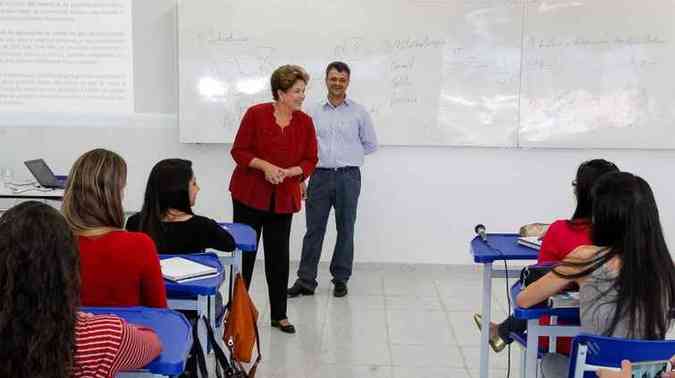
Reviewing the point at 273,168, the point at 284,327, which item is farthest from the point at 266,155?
the point at 284,327

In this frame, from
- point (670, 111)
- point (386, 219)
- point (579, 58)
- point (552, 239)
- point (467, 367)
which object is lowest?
point (467, 367)

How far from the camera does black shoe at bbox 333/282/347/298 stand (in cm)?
476

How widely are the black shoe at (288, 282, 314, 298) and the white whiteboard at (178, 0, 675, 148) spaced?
1.26 m

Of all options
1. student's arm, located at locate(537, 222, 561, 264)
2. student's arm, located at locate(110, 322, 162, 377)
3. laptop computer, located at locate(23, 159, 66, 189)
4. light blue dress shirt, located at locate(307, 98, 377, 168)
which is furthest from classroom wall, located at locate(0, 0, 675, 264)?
student's arm, located at locate(110, 322, 162, 377)

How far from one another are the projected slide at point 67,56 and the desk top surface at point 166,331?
3.61m

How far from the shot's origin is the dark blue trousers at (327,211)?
4.76 m

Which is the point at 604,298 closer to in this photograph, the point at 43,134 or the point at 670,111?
the point at 670,111

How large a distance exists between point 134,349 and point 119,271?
580mm

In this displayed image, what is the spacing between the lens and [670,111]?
5148 millimetres

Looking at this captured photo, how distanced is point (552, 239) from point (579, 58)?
292cm

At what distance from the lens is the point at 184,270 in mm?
2506

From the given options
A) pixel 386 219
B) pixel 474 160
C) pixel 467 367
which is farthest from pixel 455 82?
pixel 467 367

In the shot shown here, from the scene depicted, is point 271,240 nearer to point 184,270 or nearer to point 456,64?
point 184,270

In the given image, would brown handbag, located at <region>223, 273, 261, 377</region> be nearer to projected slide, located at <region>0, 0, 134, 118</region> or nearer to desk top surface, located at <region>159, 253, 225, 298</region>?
desk top surface, located at <region>159, 253, 225, 298</region>
